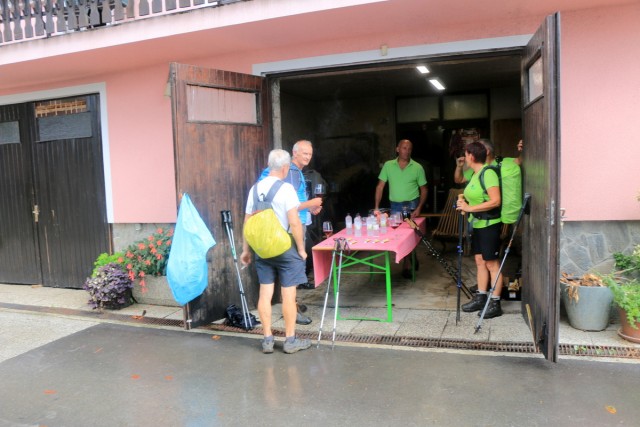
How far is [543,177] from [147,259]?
449cm

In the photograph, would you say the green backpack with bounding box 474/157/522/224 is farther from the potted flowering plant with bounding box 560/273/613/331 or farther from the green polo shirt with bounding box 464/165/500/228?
the potted flowering plant with bounding box 560/273/613/331

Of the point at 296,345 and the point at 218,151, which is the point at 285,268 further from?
the point at 218,151

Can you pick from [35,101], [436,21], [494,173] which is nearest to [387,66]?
[436,21]

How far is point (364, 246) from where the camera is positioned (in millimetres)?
5145

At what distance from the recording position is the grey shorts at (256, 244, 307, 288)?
4543mm

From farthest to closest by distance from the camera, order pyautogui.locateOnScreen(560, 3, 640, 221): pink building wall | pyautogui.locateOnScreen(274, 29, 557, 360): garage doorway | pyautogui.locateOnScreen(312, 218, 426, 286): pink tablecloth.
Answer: pyautogui.locateOnScreen(274, 29, 557, 360): garage doorway
pyautogui.locateOnScreen(312, 218, 426, 286): pink tablecloth
pyautogui.locateOnScreen(560, 3, 640, 221): pink building wall

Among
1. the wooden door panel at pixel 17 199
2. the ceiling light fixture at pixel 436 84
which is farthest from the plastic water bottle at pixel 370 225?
the wooden door panel at pixel 17 199

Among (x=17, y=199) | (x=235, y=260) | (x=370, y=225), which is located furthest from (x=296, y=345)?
(x=17, y=199)

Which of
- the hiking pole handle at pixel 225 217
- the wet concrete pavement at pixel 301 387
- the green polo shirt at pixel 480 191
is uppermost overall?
the green polo shirt at pixel 480 191

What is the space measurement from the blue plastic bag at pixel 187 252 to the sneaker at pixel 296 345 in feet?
4.07

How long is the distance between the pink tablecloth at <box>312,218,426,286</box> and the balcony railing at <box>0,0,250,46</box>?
2665 millimetres

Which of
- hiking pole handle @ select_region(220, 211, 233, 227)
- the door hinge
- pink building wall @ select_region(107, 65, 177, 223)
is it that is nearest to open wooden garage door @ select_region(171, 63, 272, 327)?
hiking pole handle @ select_region(220, 211, 233, 227)

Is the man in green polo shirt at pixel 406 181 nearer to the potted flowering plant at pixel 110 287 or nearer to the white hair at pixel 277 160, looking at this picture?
the white hair at pixel 277 160

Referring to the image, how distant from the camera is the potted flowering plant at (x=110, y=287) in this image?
6227 mm
